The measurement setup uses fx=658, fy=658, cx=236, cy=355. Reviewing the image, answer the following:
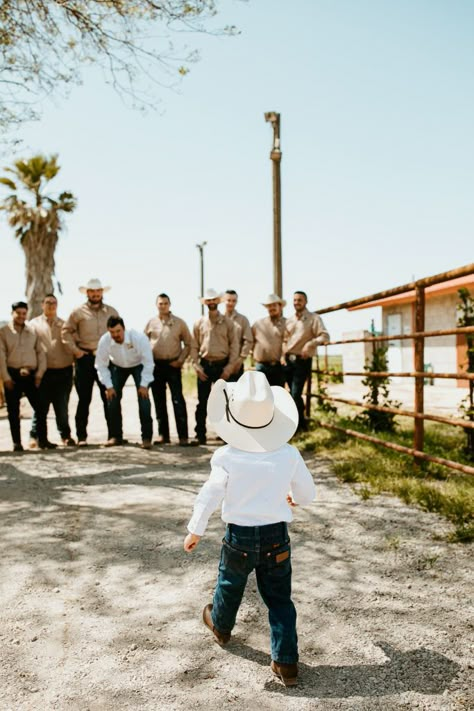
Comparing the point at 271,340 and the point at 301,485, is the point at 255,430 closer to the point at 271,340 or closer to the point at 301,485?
the point at 301,485

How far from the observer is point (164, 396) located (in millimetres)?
8617

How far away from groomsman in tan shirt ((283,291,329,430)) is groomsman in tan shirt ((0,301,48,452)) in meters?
3.16

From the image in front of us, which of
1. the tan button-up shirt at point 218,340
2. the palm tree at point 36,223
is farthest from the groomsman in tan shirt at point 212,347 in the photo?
the palm tree at point 36,223

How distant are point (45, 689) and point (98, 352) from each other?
5754 millimetres

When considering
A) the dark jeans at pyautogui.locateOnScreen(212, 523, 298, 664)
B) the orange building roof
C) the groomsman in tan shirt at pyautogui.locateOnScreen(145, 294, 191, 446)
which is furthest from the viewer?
the orange building roof

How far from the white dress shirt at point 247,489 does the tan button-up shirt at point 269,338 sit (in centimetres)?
580

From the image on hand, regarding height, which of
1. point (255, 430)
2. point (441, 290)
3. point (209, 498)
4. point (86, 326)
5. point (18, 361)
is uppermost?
point (441, 290)

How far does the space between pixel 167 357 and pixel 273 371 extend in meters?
1.43

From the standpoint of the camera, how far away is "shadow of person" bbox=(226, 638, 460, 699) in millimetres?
2627

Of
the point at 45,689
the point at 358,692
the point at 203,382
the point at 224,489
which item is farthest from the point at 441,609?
the point at 203,382

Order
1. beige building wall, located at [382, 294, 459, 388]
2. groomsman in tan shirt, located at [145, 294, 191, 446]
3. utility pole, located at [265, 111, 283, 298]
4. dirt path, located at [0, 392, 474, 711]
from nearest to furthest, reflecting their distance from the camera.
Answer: dirt path, located at [0, 392, 474, 711] → groomsman in tan shirt, located at [145, 294, 191, 446] → utility pole, located at [265, 111, 283, 298] → beige building wall, located at [382, 294, 459, 388]

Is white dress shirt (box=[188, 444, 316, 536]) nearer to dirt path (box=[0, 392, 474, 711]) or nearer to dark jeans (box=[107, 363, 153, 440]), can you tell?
dirt path (box=[0, 392, 474, 711])

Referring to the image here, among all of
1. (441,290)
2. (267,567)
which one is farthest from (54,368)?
(441,290)

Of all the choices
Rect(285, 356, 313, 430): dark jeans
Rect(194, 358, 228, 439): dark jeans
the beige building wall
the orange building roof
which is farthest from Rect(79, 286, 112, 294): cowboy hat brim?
the beige building wall
